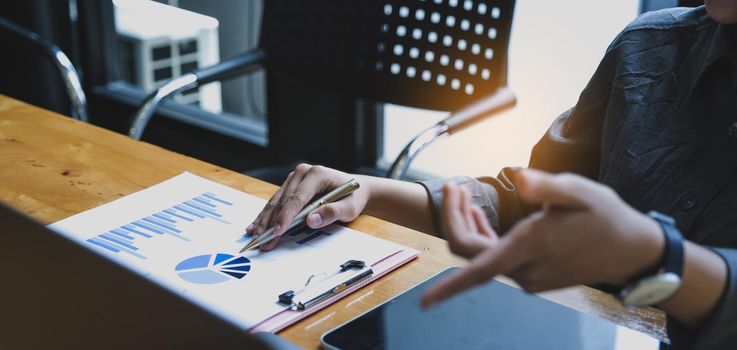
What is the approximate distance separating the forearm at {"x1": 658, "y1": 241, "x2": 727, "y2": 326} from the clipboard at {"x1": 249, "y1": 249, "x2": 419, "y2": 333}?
1.10 feet

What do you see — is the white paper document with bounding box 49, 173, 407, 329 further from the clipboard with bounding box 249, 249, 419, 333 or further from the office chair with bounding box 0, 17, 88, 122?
the office chair with bounding box 0, 17, 88, 122

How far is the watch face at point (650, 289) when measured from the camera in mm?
596

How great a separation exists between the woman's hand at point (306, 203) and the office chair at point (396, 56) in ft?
1.68

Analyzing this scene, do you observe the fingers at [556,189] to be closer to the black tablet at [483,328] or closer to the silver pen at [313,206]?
the black tablet at [483,328]

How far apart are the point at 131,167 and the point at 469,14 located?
76cm

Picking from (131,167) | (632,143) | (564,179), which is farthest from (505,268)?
(131,167)

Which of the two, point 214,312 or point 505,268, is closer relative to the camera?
point 214,312

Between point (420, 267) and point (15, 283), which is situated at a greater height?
point (15, 283)

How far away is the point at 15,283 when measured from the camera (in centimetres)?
43

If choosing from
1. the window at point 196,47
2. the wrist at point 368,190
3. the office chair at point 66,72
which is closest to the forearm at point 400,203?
the wrist at point 368,190

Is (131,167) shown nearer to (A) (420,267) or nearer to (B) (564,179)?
(A) (420,267)

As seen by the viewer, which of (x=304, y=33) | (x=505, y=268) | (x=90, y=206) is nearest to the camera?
(x=505, y=268)

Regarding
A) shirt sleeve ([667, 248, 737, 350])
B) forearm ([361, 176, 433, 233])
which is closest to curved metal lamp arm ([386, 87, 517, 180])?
forearm ([361, 176, 433, 233])

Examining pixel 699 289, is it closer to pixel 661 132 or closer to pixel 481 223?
pixel 481 223
